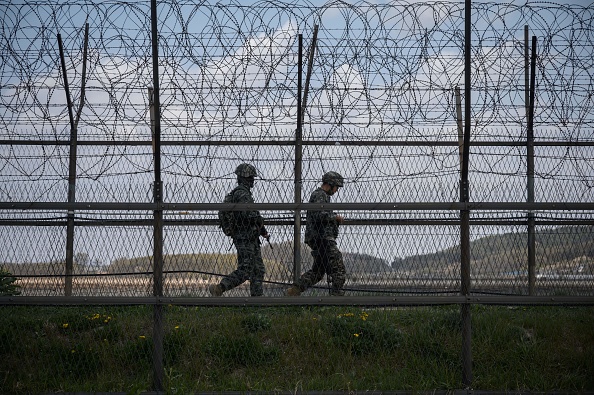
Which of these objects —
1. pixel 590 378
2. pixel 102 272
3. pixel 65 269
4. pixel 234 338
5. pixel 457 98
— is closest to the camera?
pixel 590 378

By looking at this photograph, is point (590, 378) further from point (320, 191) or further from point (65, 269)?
point (65, 269)

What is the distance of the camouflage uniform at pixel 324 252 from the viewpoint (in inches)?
272

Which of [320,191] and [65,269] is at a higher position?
[320,191]

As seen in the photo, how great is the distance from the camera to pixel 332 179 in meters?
7.97

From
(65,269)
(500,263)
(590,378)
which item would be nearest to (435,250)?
(500,263)

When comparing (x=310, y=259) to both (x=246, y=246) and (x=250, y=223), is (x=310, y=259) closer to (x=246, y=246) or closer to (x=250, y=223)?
(x=250, y=223)

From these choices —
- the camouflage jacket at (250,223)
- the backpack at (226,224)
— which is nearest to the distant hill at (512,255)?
the backpack at (226,224)

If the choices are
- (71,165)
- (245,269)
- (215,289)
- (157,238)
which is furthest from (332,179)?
(71,165)

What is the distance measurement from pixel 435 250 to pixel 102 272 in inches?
127

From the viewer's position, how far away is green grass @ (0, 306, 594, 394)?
607 centimetres

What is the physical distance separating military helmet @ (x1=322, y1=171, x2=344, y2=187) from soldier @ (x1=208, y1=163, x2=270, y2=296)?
0.78m

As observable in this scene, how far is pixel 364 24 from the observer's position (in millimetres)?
7145

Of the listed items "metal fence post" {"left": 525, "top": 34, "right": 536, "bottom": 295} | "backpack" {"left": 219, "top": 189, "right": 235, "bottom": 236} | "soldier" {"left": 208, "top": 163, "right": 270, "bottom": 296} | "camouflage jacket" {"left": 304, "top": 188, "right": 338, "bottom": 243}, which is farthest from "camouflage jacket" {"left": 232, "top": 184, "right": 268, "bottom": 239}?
"metal fence post" {"left": 525, "top": 34, "right": 536, "bottom": 295}

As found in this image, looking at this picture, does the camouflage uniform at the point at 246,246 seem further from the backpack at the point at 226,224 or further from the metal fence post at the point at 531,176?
the metal fence post at the point at 531,176
